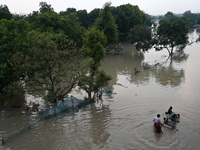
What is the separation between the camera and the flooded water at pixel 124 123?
11.5 meters

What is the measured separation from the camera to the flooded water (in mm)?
11516

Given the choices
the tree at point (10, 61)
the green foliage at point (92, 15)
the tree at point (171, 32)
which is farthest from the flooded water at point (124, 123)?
the green foliage at point (92, 15)

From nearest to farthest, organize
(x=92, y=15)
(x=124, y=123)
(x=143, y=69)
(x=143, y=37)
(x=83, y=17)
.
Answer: (x=124, y=123) → (x=143, y=69) → (x=143, y=37) → (x=83, y=17) → (x=92, y=15)

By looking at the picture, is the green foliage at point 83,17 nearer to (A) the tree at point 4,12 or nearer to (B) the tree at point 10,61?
(A) the tree at point 4,12

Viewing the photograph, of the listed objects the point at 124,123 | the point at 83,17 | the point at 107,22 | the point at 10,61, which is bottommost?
the point at 124,123

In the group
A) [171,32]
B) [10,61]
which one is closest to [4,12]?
[10,61]

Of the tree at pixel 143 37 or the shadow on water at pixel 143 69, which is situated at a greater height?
the tree at pixel 143 37

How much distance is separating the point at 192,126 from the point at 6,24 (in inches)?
699

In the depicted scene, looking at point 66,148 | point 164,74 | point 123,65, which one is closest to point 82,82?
point 66,148

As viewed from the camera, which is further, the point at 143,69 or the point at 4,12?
the point at 4,12

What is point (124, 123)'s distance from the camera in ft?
45.6

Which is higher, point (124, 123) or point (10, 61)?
point (10, 61)

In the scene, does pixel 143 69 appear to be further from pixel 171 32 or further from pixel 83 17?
pixel 83 17

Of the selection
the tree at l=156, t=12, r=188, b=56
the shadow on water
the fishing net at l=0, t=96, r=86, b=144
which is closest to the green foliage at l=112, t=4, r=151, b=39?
the shadow on water
